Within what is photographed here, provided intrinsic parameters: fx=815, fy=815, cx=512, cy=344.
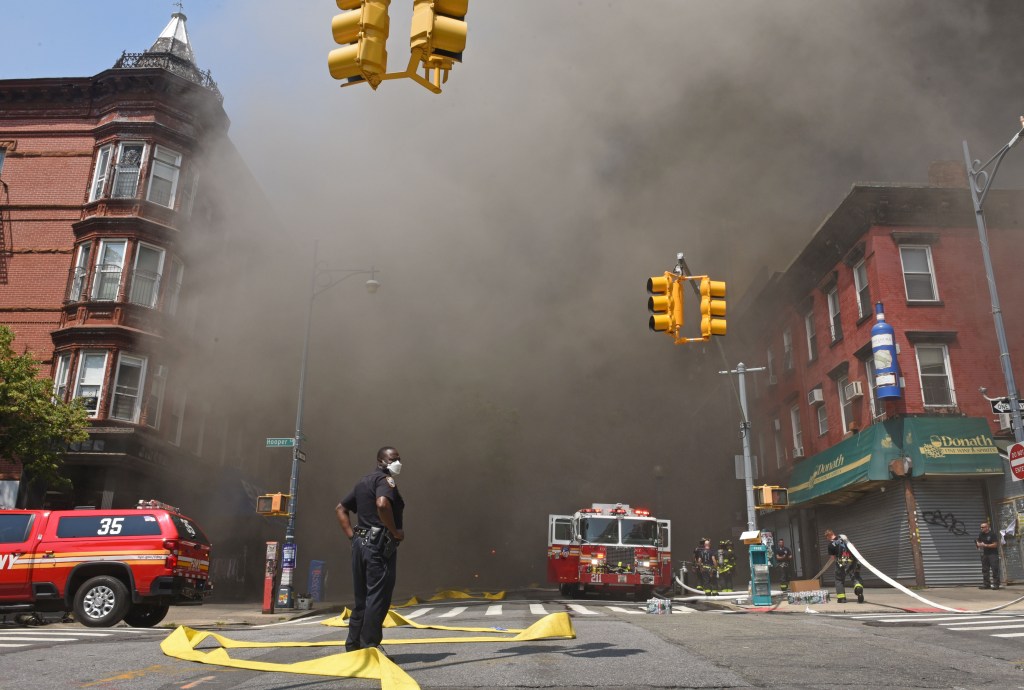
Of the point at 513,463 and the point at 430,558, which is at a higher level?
the point at 513,463

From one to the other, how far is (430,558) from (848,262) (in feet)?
56.5

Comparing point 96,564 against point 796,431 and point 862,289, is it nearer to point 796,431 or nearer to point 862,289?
point 862,289

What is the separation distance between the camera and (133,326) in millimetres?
17453

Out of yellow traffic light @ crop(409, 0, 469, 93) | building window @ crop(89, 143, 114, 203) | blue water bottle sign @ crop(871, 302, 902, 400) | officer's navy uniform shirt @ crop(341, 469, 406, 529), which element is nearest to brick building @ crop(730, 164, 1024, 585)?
blue water bottle sign @ crop(871, 302, 902, 400)

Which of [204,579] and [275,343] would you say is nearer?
[204,579]

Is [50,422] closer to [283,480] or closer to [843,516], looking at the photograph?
[283,480]

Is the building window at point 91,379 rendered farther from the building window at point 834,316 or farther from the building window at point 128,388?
the building window at point 834,316

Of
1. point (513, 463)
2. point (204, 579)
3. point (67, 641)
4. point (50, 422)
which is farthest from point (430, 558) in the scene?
point (67, 641)

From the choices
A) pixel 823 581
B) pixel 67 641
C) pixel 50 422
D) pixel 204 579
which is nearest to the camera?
pixel 67 641

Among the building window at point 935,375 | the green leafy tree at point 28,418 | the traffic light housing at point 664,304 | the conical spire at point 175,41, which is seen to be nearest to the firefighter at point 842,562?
the building window at point 935,375

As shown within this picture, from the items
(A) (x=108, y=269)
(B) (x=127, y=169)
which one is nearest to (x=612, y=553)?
(A) (x=108, y=269)

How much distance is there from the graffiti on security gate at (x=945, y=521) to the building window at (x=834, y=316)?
4815 mm

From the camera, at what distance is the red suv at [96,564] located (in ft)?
30.0

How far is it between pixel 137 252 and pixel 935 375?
56.4 ft
